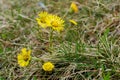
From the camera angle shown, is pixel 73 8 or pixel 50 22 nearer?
pixel 50 22

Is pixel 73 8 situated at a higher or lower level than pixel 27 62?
higher

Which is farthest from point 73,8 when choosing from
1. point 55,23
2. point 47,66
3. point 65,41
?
point 47,66

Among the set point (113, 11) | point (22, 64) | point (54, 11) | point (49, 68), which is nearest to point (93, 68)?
point (49, 68)

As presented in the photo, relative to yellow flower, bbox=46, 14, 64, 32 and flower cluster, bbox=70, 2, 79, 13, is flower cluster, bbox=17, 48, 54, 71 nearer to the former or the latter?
yellow flower, bbox=46, 14, 64, 32

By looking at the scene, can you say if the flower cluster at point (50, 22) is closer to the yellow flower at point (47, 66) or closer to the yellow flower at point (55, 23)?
the yellow flower at point (55, 23)

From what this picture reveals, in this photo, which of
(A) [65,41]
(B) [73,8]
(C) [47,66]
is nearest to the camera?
(C) [47,66]

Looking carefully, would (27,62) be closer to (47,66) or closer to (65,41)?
(47,66)

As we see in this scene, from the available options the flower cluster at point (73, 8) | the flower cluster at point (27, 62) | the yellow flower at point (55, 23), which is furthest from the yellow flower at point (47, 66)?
the flower cluster at point (73, 8)

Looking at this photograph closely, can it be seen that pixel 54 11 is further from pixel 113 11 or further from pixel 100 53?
pixel 100 53
